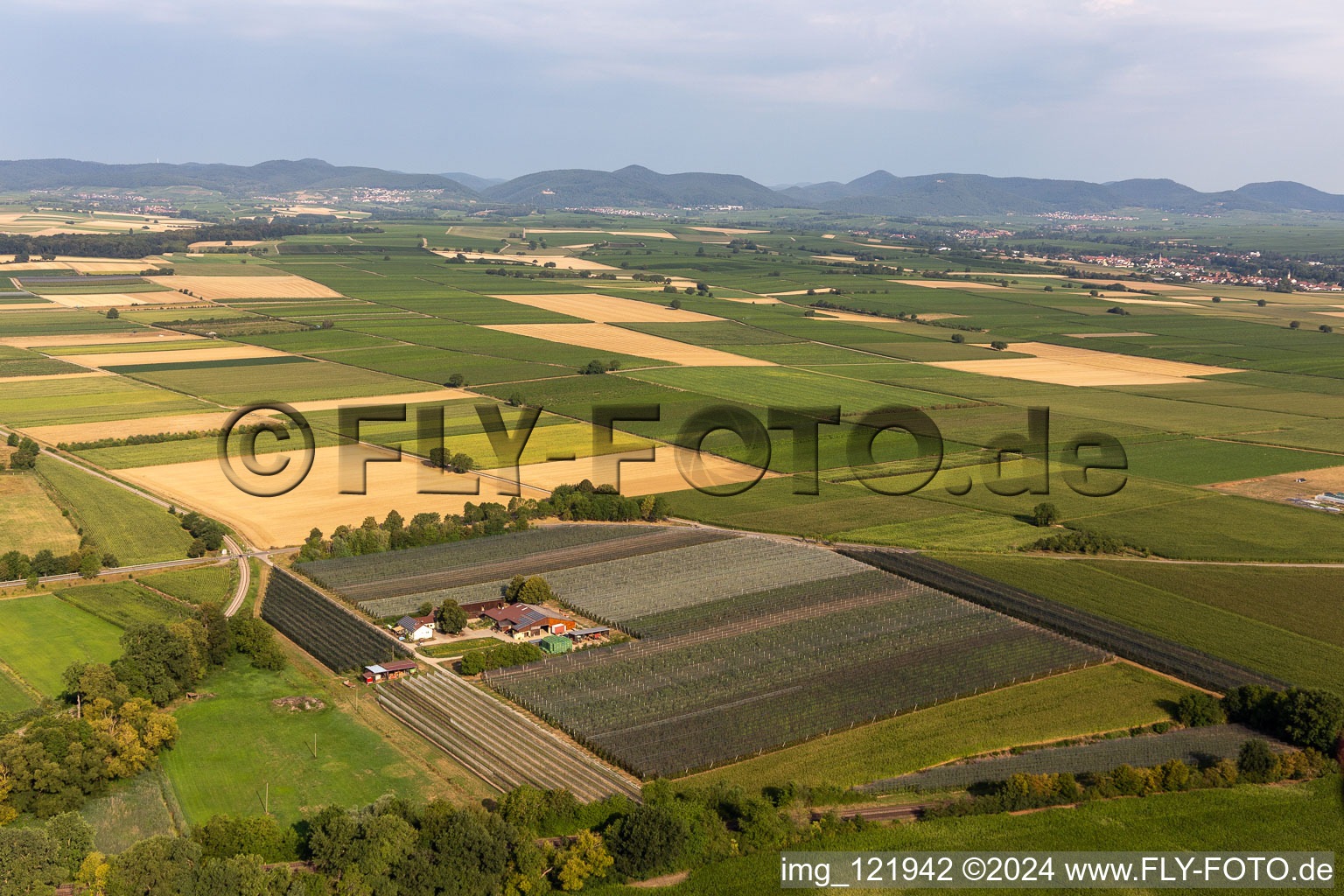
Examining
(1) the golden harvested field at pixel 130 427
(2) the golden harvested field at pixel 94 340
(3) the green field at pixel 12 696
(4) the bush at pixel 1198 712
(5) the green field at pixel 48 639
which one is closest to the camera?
(3) the green field at pixel 12 696

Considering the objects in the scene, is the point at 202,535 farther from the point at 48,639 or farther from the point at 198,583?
the point at 48,639

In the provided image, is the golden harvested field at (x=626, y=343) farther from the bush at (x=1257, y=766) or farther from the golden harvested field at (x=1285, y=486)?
the bush at (x=1257, y=766)

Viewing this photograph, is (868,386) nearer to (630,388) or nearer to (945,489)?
(630,388)

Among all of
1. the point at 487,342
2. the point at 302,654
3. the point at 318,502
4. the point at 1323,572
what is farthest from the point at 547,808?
the point at 487,342

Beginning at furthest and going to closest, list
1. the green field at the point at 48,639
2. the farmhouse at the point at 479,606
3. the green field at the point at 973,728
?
the farmhouse at the point at 479,606, the green field at the point at 48,639, the green field at the point at 973,728

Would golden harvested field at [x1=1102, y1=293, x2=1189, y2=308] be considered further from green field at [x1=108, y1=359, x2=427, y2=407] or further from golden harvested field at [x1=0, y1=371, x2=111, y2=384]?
golden harvested field at [x1=0, y1=371, x2=111, y2=384]

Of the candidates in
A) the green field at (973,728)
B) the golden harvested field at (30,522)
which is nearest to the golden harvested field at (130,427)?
the golden harvested field at (30,522)
